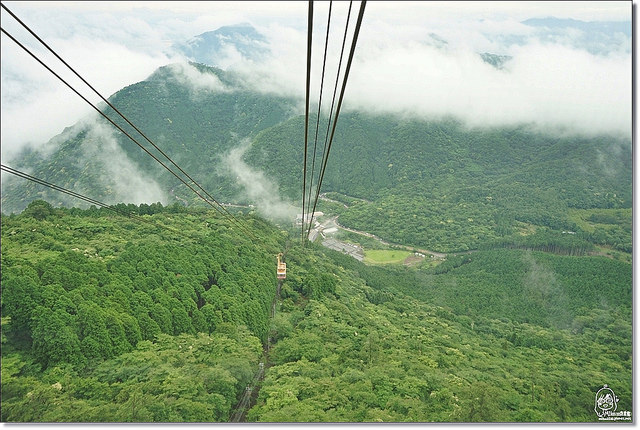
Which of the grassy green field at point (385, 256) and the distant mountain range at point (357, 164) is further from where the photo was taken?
the distant mountain range at point (357, 164)

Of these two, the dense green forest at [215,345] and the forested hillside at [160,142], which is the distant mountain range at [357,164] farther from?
the dense green forest at [215,345]

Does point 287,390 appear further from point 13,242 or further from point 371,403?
point 13,242

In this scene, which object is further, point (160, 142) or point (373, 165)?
point (373, 165)

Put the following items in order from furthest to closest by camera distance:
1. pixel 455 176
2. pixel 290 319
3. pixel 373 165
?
pixel 373 165 < pixel 455 176 < pixel 290 319

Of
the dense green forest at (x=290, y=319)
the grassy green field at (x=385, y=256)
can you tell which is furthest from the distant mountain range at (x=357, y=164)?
the grassy green field at (x=385, y=256)

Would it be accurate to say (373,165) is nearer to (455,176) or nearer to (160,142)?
(455,176)

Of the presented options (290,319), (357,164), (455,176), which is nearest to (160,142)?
(357,164)

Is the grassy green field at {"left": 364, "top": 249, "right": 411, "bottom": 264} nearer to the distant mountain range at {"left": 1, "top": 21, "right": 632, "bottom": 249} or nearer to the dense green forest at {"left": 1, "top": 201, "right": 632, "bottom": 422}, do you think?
the distant mountain range at {"left": 1, "top": 21, "right": 632, "bottom": 249}
